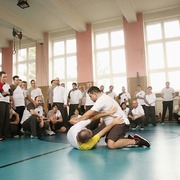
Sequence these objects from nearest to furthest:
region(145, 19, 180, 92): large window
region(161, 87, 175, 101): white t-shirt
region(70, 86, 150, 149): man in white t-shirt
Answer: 1. region(70, 86, 150, 149): man in white t-shirt
2. region(161, 87, 175, 101): white t-shirt
3. region(145, 19, 180, 92): large window

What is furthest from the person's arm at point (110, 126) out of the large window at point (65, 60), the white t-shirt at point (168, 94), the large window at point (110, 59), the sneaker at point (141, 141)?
the large window at point (65, 60)

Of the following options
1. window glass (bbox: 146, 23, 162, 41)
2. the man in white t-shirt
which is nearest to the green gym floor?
the man in white t-shirt

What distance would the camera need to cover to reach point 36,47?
11242mm

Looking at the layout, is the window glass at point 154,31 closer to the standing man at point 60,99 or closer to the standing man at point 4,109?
the standing man at point 60,99

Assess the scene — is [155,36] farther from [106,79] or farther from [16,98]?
[16,98]

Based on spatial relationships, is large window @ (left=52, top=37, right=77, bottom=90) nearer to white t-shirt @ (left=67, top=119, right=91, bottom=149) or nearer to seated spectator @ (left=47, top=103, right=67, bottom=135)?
seated spectator @ (left=47, top=103, right=67, bottom=135)

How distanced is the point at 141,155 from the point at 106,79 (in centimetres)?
757

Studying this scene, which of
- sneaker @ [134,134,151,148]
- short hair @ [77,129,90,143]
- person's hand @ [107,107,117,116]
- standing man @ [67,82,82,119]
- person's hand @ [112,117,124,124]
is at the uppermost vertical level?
standing man @ [67,82,82,119]

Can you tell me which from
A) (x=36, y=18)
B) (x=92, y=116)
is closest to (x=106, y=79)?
(x=36, y=18)

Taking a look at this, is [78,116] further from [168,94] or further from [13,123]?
[168,94]

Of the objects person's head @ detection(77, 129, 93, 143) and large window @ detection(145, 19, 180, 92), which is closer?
person's head @ detection(77, 129, 93, 143)

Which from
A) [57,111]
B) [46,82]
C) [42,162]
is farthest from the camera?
[46,82]

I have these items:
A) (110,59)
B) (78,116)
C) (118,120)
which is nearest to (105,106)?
(118,120)

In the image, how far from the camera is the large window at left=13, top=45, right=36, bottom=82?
451 inches
